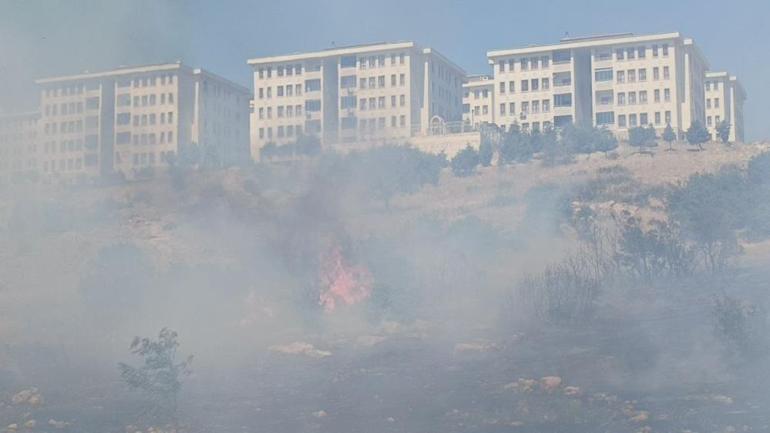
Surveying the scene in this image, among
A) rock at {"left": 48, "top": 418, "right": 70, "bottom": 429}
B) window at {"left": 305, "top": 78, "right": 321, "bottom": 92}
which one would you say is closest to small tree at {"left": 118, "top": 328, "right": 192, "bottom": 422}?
rock at {"left": 48, "top": 418, "right": 70, "bottom": 429}

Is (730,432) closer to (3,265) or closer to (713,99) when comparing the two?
(3,265)

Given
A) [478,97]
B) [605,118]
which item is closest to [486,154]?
[605,118]

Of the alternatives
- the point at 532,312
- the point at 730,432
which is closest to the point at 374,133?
the point at 532,312

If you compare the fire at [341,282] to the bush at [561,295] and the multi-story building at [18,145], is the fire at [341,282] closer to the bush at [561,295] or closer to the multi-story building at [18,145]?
the bush at [561,295]

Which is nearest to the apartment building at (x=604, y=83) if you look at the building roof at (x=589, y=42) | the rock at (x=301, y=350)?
the building roof at (x=589, y=42)

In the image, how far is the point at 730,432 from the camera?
10.2 meters

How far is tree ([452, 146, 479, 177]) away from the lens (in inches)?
1652

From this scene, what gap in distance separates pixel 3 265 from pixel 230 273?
763cm

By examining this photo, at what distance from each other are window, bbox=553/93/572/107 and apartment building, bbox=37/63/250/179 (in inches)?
892

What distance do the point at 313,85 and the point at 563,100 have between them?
602 inches

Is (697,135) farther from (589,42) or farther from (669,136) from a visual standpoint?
(589,42)

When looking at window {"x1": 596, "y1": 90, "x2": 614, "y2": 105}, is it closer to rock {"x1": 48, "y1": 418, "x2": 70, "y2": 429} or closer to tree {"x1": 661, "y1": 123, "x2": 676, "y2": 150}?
tree {"x1": 661, "y1": 123, "x2": 676, "y2": 150}

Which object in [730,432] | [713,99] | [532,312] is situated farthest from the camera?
[713,99]

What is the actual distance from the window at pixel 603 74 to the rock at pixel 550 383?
4404cm
